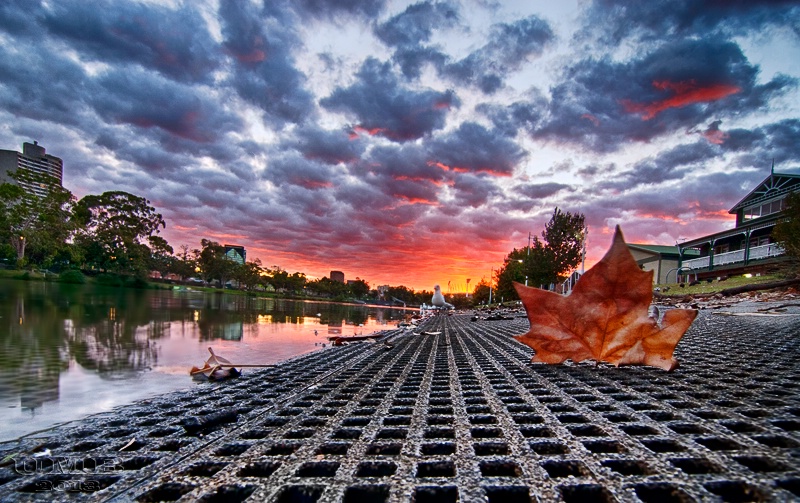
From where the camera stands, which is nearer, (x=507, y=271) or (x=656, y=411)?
(x=656, y=411)

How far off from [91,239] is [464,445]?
69629mm

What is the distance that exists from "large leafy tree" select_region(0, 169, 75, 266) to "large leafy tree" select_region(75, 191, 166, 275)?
8.11 m

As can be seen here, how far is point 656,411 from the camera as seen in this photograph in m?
1.53

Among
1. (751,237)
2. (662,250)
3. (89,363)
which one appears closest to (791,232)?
(751,237)

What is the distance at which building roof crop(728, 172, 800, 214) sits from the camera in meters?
25.3

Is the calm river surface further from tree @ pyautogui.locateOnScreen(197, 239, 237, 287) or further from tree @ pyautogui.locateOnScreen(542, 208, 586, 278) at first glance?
tree @ pyautogui.locateOnScreen(197, 239, 237, 287)

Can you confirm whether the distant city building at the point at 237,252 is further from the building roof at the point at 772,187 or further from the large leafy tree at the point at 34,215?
the building roof at the point at 772,187

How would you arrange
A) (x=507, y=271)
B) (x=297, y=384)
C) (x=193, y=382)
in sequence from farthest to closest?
(x=507, y=271) → (x=193, y=382) → (x=297, y=384)

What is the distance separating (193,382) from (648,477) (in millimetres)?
4439

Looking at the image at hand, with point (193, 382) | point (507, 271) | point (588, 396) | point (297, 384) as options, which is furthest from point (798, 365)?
point (507, 271)

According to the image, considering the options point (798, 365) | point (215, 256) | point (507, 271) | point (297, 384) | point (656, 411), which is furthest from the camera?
point (215, 256)

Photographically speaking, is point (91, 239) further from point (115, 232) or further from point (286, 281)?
point (286, 281)

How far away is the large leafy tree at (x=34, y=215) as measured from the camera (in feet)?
123

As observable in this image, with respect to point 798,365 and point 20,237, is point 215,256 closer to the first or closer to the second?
point 20,237
